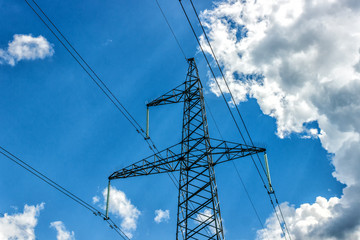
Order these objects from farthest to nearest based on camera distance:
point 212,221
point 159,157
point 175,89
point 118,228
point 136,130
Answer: point 175,89 → point 136,130 → point 159,157 → point 118,228 → point 212,221

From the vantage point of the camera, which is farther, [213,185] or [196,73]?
[196,73]

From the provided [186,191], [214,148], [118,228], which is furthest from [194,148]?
[118,228]

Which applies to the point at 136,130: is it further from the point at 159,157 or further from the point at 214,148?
the point at 214,148

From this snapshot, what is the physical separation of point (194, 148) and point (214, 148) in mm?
1292

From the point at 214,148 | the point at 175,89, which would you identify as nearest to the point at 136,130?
the point at 175,89

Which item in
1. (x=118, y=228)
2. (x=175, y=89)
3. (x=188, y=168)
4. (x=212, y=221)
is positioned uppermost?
(x=175, y=89)

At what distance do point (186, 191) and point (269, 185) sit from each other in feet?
17.4

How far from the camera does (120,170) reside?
1989 cm

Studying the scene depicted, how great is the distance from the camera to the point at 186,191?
17625 mm

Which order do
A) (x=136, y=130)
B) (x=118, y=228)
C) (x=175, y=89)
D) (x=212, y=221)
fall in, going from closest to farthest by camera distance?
1. (x=212, y=221)
2. (x=118, y=228)
3. (x=136, y=130)
4. (x=175, y=89)

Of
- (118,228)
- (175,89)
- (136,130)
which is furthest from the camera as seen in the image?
(175,89)

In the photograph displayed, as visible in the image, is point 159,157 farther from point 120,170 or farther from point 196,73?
point 196,73

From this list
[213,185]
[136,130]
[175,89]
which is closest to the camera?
[213,185]

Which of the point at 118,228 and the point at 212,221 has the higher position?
the point at 118,228
